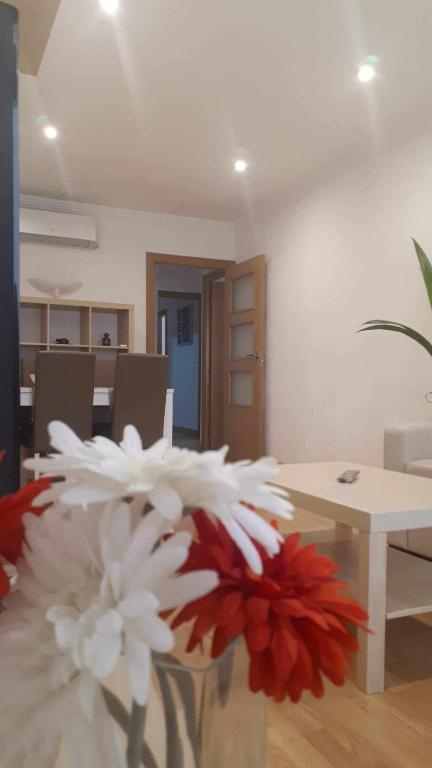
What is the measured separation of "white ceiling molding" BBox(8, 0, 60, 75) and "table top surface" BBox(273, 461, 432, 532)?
132cm

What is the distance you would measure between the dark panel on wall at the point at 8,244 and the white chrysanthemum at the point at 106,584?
26.6 inches

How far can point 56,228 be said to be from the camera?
Answer: 525 cm

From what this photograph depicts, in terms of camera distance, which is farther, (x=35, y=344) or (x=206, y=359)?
(x=206, y=359)

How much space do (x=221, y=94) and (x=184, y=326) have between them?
19.5 feet

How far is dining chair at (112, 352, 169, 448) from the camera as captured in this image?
3.38m

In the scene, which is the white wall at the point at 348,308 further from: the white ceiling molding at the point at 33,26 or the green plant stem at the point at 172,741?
the green plant stem at the point at 172,741

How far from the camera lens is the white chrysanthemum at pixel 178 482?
0.27 meters

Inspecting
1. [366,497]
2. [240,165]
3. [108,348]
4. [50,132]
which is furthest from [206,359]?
[366,497]

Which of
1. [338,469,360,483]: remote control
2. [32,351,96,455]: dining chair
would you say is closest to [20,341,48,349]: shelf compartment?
[32,351,96,455]: dining chair

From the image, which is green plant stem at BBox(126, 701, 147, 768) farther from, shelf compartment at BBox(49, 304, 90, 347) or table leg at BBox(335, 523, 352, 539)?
shelf compartment at BBox(49, 304, 90, 347)

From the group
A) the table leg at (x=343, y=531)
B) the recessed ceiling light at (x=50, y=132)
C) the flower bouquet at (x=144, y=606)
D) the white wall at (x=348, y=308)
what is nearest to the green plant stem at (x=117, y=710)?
the flower bouquet at (x=144, y=606)

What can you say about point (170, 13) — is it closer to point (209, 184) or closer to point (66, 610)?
point (209, 184)

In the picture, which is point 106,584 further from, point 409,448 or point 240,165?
point 240,165

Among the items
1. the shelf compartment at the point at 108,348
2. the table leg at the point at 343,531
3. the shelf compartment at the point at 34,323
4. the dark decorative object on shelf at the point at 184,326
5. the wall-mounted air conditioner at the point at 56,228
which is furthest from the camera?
the dark decorative object on shelf at the point at 184,326
